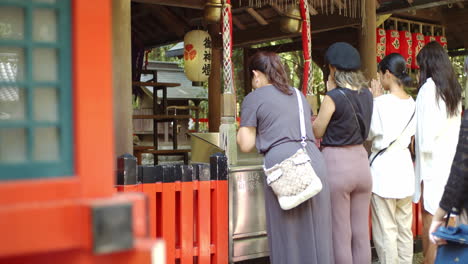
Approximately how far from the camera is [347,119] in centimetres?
419

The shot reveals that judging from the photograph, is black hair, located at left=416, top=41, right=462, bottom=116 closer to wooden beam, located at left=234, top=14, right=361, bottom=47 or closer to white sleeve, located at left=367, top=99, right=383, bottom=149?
white sleeve, located at left=367, top=99, right=383, bottom=149

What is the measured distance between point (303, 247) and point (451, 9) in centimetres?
794

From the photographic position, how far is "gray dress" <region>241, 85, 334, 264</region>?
397cm

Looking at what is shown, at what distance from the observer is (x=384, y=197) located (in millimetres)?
4652

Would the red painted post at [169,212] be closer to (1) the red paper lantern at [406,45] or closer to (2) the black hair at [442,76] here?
(2) the black hair at [442,76]

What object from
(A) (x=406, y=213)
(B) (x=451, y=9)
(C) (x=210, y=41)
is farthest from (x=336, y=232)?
(B) (x=451, y=9)

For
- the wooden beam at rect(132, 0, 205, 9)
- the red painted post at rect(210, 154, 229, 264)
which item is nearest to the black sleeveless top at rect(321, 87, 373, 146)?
the red painted post at rect(210, 154, 229, 264)

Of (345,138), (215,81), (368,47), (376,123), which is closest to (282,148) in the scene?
(345,138)

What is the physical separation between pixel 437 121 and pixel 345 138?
796mm

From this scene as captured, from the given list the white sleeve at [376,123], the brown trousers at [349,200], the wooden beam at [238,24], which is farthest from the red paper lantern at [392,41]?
the brown trousers at [349,200]

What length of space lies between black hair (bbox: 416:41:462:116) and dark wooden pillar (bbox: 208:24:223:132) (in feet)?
18.2

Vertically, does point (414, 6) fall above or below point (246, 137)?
above

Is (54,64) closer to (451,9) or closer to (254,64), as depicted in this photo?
(254,64)

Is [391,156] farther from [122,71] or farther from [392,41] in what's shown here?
[392,41]
